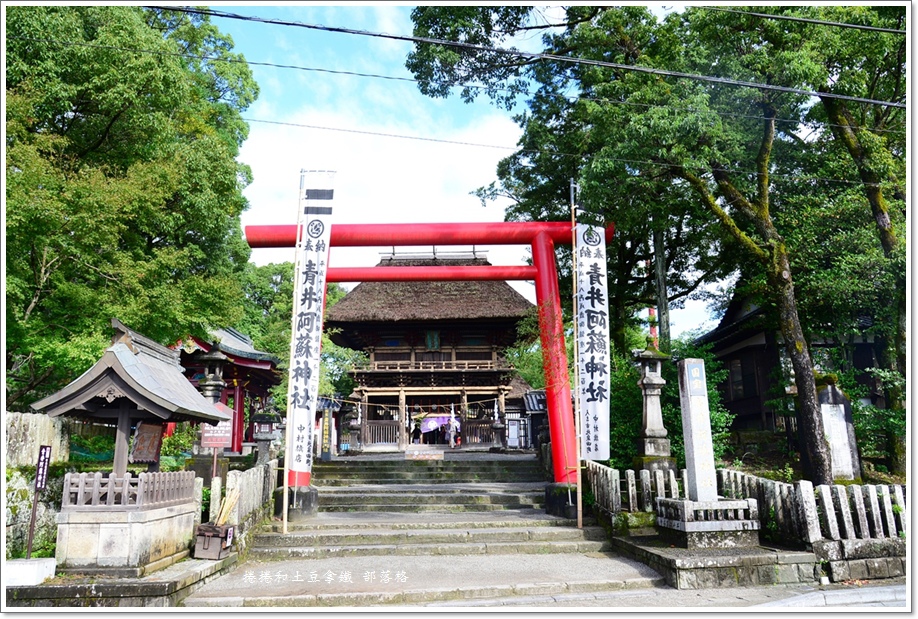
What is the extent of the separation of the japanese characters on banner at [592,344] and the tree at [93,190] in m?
7.10

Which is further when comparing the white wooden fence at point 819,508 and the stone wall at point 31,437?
the stone wall at point 31,437

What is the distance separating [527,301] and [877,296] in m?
13.8

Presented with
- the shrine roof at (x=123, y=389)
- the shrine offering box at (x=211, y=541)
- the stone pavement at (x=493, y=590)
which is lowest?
the stone pavement at (x=493, y=590)

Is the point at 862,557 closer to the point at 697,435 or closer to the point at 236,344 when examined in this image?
the point at 697,435

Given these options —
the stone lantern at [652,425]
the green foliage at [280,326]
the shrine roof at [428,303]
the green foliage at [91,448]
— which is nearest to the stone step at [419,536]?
the stone lantern at [652,425]

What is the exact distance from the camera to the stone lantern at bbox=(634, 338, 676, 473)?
1038cm

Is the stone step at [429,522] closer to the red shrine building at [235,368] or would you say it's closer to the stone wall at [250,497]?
the stone wall at [250,497]

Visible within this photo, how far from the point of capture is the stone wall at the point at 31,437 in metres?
7.88

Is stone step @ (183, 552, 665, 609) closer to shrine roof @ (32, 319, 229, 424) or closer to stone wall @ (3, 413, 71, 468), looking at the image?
shrine roof @ (32, 319, 229, 424)

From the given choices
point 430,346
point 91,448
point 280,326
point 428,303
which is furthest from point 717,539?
point 280,326

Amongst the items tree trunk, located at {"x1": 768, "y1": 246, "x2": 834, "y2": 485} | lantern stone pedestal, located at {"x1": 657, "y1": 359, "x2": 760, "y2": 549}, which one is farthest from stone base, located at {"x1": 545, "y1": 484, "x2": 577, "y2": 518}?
tree trunk, located at {"x1": 768, "y1": 246, "x2": 834, "y2": 485}

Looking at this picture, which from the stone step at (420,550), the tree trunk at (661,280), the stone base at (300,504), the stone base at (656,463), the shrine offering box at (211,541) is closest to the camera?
the shrine offering box at (211,541)

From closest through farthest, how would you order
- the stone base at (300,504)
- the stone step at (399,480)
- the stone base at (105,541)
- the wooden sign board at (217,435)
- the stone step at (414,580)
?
the stone base at (105,541), the stone step at (414,580), the wooden sign board at (217,435), the stone base at (300,504), the stone step at (399,480)

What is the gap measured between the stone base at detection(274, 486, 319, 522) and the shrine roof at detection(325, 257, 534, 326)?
13.4 metres
